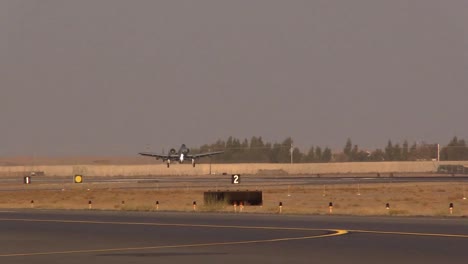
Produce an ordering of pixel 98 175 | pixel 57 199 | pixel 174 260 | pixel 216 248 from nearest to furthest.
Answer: pixel 174 260 → pixel 216 248 → pixel 57 199 → pixel 98 175

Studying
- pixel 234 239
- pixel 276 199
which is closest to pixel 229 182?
pixel 276 199

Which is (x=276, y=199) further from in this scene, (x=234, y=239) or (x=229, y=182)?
(x=234, y=239)

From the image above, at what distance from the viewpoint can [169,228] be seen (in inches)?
1550

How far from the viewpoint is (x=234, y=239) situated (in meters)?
33.0

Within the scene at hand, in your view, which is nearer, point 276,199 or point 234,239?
point 234,239

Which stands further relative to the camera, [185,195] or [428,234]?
[185,195]

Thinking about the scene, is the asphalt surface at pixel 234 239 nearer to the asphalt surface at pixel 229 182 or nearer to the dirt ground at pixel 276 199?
the dirt ground at pixel 276 199

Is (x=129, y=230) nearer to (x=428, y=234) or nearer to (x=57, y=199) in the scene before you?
(x=428, y=234)

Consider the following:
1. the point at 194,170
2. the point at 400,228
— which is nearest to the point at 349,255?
the point at 400,228

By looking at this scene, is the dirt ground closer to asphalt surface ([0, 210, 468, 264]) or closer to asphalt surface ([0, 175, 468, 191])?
asphalt surface ([0, 210, 468, 264])

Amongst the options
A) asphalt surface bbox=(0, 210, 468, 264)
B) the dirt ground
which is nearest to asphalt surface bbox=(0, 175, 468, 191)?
the dirt ground

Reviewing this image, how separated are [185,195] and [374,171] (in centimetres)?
9653

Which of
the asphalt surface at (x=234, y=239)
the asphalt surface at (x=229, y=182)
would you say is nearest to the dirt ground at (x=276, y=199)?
the asphalt surface at (x=234, y=239)

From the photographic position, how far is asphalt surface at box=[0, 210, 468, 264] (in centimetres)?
2639
